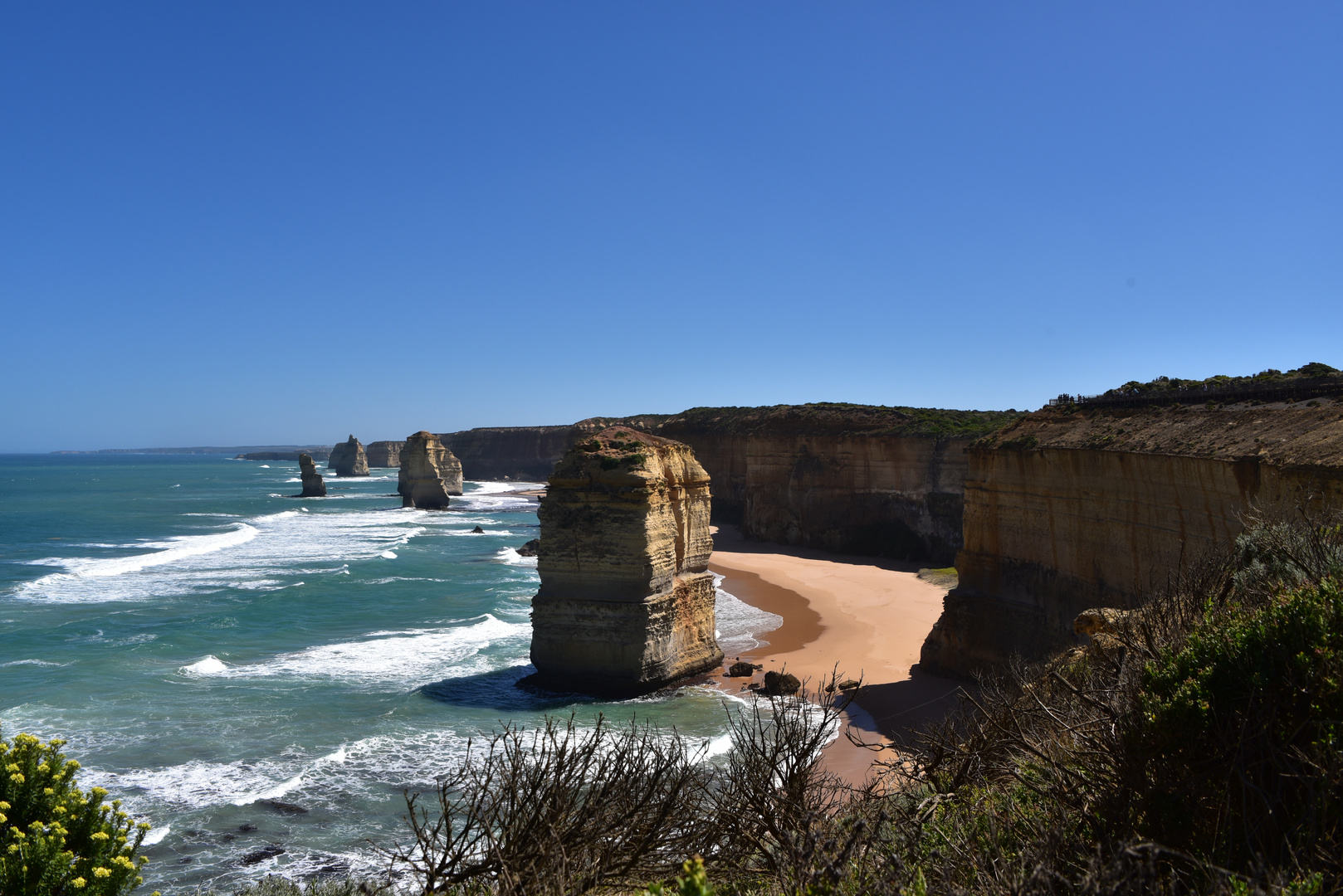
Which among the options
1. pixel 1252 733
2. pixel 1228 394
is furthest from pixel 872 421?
pixel 1252 733

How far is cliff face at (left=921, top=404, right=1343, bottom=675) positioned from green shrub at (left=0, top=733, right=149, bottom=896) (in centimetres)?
1290

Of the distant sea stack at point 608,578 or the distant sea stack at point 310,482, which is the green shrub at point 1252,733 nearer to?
the distant sea stack at point 608,578

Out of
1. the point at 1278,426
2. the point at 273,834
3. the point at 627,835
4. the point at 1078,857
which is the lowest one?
the point at 273,834

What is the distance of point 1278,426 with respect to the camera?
14.8 m

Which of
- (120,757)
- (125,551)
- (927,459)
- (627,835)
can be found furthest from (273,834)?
(125,551)

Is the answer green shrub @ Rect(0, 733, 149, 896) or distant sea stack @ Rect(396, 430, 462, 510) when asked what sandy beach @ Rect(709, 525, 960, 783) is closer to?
green shrub @ Rect(0, 733, 149, 896)

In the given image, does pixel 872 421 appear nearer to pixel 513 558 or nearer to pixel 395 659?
pixel 513 558

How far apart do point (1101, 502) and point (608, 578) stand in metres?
11.3

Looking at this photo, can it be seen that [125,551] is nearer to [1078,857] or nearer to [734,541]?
[734,541]

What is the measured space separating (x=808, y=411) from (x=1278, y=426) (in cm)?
3748

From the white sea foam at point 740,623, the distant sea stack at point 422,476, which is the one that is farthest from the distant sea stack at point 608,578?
the distant sea stack at point 422,476

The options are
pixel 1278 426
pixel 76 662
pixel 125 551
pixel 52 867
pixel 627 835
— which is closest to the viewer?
pixel 52 867

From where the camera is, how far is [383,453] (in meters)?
157

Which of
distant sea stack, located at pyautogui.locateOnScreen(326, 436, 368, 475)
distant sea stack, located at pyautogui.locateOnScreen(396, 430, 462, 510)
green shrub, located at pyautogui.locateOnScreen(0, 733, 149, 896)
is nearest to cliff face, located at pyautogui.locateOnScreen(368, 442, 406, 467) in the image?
distant sea stack, located at pyautogui.locateOnScreen(326, 436, 368, 475)
